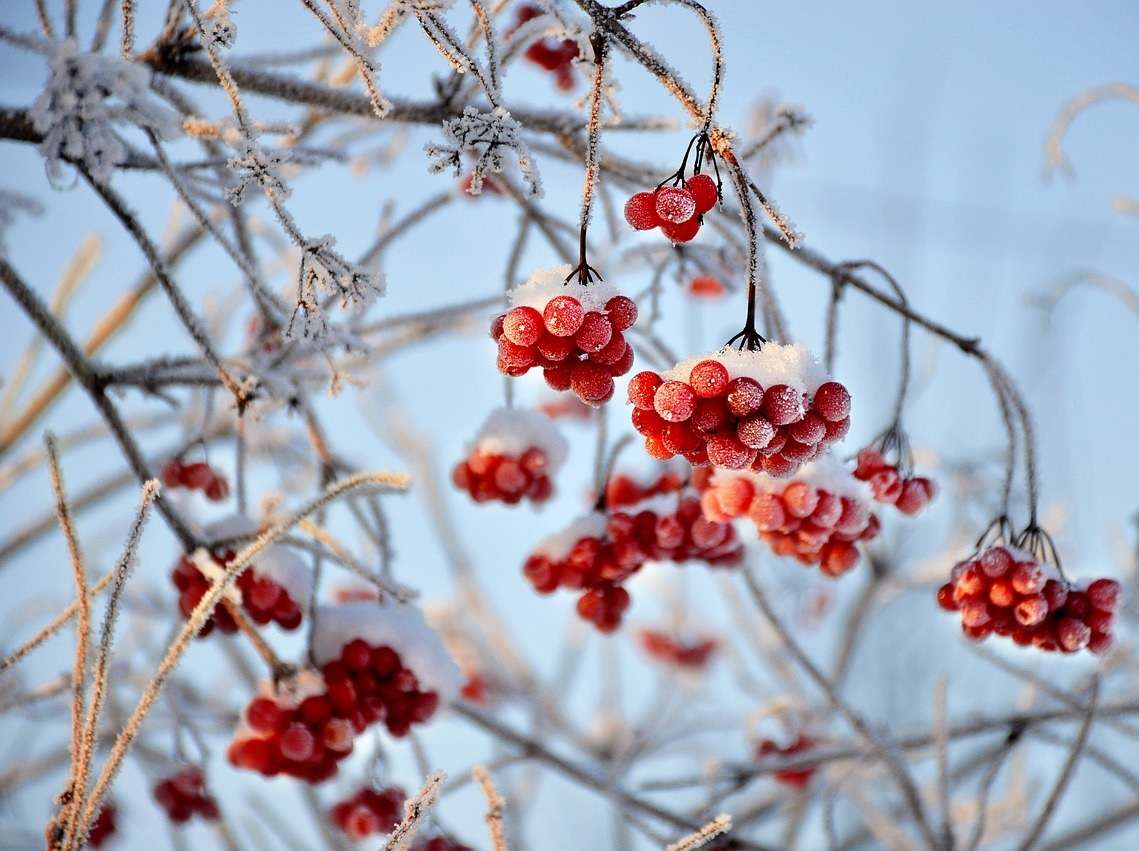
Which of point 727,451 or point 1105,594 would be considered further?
point 1105,594

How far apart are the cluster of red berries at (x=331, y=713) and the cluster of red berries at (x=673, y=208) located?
724 mm

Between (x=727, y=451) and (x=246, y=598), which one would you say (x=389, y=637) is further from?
(x=727, y=451)

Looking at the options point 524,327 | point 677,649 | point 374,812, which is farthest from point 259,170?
point 677,649

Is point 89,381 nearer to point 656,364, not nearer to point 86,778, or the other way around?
point 86,778

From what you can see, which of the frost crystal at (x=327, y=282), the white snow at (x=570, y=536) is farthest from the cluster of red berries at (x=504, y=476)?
the frost crystal at (x=327, y=282)

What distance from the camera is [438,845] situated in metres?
1.52

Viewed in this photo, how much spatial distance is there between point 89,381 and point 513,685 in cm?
277

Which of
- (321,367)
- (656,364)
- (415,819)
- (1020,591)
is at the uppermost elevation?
(656,364)

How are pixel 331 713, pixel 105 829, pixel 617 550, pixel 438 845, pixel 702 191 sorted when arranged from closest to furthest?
1. pixel 702 191
2. pixel 331 713
3. pixel 617 550
4. pixel 438 845
5. pixel 105 829

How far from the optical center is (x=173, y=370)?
122cm

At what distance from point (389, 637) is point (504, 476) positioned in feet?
1.12

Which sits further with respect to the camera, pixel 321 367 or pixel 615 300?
pixel 321 367

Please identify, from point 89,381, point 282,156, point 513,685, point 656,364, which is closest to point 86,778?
point 89,381

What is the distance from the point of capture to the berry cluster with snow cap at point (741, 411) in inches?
34.6
